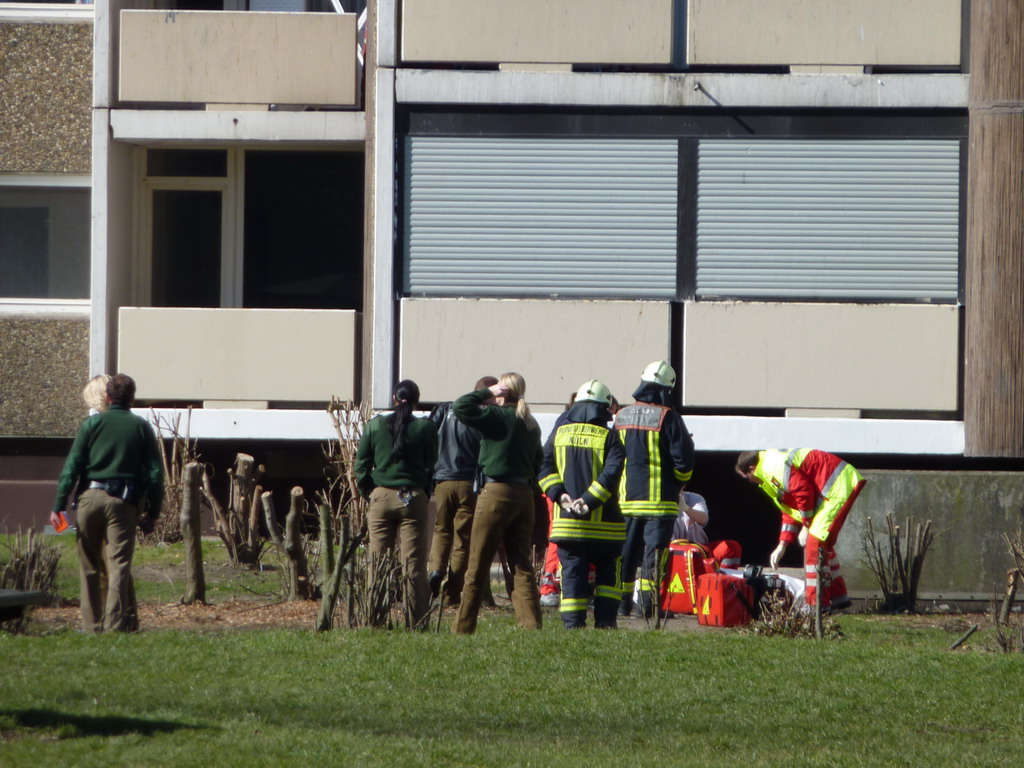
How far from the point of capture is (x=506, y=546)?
28.6 feet

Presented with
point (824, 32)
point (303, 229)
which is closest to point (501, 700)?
point (824, 32)

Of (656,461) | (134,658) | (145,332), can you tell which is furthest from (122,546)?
(145,332)

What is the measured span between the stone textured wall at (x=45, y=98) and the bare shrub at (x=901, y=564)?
28.0 feet

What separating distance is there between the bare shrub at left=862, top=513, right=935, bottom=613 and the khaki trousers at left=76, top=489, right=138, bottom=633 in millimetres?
5612

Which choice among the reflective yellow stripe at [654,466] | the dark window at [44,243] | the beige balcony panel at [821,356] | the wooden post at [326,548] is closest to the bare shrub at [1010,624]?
the reflective yellow stripe at [654,466]

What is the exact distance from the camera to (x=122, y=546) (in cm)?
820

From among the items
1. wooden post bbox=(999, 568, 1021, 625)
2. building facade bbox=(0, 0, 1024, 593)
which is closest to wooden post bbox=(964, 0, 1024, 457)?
building facade bbox=(0, 0, 1024, 593)

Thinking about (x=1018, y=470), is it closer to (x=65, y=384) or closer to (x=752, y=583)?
(x=752, y=583)

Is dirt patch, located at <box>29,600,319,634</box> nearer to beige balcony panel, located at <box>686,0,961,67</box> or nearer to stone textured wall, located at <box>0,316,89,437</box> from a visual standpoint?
stone textured wall, located at <box>0,316,89,437</box>

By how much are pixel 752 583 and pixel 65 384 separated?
7.32 meters

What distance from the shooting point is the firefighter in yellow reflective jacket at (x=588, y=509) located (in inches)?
346

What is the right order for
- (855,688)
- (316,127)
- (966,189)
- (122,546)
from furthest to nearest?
(316,127) → (966,189) → (122,546) → (855,688)

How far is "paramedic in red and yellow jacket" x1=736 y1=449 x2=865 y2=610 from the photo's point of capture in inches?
402

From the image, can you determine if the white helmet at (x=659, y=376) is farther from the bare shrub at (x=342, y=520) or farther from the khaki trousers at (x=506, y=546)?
the bare shrub at (x=342, y=520)
